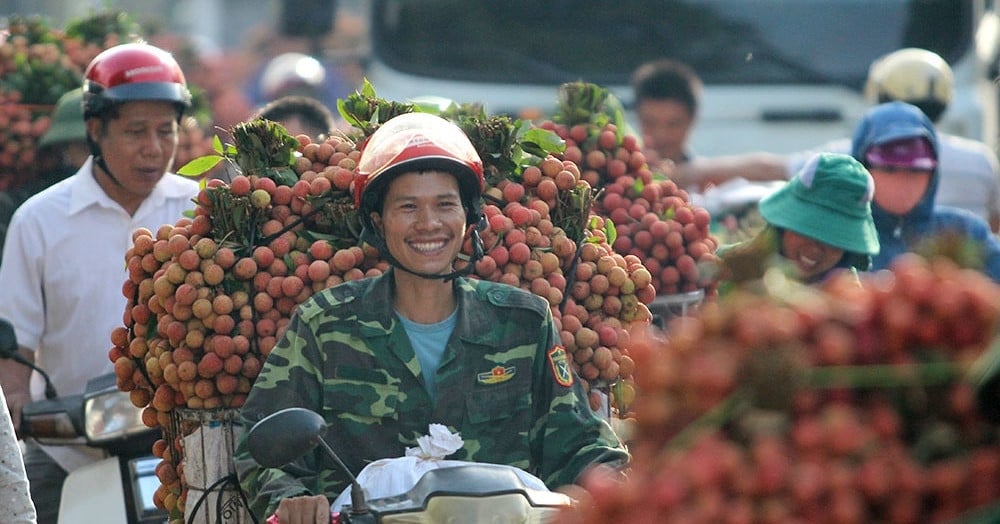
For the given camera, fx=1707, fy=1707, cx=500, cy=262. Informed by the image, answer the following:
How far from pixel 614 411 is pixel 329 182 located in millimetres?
1102

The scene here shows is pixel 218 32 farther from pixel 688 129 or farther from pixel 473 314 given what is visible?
pixel 473 314

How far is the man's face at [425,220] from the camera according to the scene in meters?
4.54

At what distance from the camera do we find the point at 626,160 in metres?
6.43

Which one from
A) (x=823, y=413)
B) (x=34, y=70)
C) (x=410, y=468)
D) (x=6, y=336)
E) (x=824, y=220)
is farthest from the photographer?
(x=34, y=70)

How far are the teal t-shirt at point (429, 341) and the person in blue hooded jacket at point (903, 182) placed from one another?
2350 millimetres

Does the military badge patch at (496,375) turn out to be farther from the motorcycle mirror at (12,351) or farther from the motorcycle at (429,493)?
the motorcycle mirror at (12,351)

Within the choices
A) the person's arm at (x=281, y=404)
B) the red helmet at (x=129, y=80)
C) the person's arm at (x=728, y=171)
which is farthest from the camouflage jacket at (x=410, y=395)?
the person's arm at (x=728, y=171)

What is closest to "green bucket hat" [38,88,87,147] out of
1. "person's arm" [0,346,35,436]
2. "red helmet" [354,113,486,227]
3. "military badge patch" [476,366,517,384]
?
"person's arm" [0,346,35,436]

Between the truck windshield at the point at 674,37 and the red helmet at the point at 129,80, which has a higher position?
the red helmet at the point at 129,80

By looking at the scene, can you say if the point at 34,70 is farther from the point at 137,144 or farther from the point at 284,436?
the point at 284,436

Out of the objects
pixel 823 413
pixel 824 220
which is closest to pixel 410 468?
pixel 824 220

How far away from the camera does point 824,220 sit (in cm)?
515

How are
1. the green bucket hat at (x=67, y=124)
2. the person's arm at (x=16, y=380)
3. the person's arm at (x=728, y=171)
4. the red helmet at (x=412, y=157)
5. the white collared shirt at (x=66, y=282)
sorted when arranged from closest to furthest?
the red helmet at (x=412, y=157) < the person's arm at (x=16, y=380) < the white collared shirt at (x=66, y=282) < the green bucket hat at (x=67, y=124) < the person's arm at (x=728, y=171)

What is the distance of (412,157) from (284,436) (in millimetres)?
990
